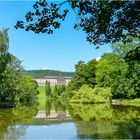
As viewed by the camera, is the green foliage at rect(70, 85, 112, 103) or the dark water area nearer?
the dark water area

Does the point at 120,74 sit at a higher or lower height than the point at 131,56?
higher

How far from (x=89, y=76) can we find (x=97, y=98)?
1798cm

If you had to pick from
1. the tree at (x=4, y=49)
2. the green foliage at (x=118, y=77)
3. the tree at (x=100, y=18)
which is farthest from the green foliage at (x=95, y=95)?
the tree at (x=100, y=18)

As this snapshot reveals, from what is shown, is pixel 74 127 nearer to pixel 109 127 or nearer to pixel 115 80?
pixel 109 127

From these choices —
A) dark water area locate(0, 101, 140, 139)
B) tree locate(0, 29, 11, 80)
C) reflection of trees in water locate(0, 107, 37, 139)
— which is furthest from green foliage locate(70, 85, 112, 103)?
dark water area locate(0, 101, 140, 139)

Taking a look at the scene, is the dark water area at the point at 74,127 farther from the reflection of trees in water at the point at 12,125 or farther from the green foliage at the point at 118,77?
the green foliage at the point at 118,77

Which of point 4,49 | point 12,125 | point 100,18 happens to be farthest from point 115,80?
point 100,18

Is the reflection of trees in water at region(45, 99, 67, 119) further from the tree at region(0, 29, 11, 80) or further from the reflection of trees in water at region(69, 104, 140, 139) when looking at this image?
the tree at region(0, 29, 11, 80)

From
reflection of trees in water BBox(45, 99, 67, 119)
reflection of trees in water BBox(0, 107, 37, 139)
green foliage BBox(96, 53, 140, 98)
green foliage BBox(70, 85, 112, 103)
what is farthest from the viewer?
green foliage BBox(70, 85, 112, 103)

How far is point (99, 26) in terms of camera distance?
16672 mm

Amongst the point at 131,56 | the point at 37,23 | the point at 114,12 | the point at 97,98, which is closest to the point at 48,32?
the point at 37,23

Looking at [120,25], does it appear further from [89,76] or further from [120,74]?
[89,76]

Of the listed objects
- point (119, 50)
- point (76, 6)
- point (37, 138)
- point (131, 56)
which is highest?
point (119, 50)

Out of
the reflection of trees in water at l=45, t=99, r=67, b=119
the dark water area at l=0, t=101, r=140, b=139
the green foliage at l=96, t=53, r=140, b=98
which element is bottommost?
the dark water area at l=0, t=101, r=140, b=139
